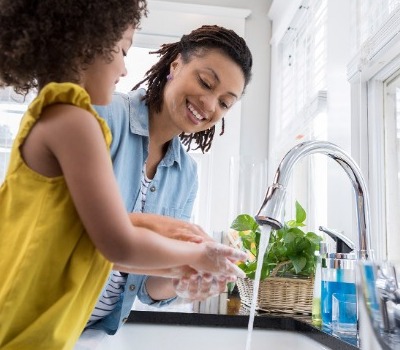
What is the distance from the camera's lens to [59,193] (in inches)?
21.1

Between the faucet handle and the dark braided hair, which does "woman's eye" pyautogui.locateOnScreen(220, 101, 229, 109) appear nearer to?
the dark braided hair

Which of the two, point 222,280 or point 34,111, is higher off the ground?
point 34,111

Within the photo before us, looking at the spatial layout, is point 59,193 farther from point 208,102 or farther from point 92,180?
point 208,102

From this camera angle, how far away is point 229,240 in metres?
1.77

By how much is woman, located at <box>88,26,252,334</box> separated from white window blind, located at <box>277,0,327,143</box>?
0.75m

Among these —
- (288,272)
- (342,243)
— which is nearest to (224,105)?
(342,243)

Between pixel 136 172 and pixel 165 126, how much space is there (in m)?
0.17

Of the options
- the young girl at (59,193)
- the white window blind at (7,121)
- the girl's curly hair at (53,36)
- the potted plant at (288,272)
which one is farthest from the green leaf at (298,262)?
the white window blind at (7,121)

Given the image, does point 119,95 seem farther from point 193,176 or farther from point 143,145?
point 193,176

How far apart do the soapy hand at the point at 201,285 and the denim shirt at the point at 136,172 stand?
0.31 metres

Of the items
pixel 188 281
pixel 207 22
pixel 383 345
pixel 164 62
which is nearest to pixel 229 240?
pixel 164 62

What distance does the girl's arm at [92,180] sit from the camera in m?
0.51

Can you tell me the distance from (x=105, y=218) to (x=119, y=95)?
72 centimetres

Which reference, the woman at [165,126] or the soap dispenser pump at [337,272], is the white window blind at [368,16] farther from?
the soap dispenser pump at [337,272]
